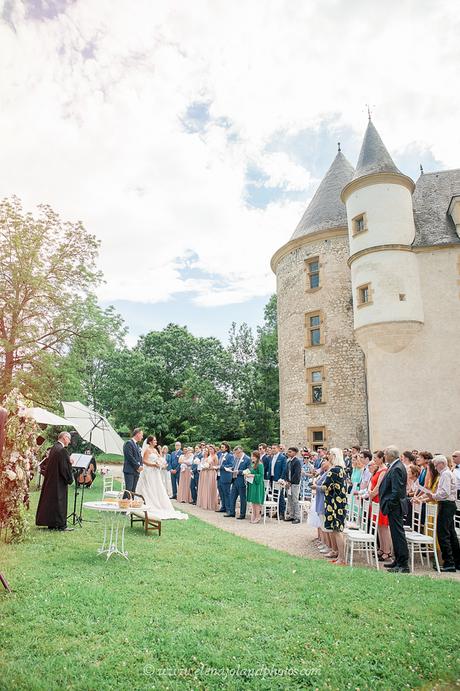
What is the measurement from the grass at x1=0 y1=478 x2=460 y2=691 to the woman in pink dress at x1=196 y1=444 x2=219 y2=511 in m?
8.90

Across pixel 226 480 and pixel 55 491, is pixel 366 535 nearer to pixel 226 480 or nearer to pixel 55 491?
pixel 55 491

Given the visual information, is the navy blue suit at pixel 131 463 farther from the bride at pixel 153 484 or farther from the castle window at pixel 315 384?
the castle window at pixel 315 384

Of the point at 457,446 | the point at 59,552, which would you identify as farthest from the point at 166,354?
the point at 59,552

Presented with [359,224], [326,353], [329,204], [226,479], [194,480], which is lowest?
[194,480]

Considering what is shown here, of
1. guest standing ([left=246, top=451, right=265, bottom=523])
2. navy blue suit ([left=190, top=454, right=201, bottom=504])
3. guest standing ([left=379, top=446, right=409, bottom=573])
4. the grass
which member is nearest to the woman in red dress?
guest standing ([left=379, top=446, right=409, bottom=573])

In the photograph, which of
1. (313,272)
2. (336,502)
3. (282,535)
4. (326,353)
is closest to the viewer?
(336,502)

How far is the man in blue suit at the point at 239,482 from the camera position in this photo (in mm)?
13562

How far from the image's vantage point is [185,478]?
743 inches

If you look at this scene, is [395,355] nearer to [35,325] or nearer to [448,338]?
[448,338]

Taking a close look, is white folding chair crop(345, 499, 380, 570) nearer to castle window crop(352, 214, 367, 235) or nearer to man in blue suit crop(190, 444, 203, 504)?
man in blue suit crop(190, 444, 203, 504)

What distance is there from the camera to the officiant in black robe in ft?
32.1

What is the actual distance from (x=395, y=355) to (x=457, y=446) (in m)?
4.59

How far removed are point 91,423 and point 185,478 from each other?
7.44 meters

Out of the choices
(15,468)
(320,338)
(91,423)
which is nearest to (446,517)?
(15,468)
